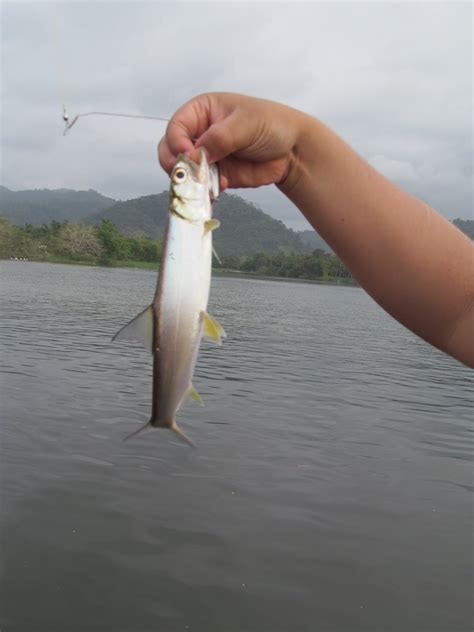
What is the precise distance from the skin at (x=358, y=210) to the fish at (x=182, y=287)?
0.46ft

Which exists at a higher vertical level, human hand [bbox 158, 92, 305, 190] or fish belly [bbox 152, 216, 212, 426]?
human hand [bbox 158, 92, 305, 190]

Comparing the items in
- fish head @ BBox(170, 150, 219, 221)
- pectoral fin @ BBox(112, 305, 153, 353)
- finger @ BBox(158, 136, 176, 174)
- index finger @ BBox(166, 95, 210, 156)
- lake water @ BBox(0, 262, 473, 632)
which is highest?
index finger @ BBox(166, 95, 210, 156)

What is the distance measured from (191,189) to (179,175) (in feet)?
0.24

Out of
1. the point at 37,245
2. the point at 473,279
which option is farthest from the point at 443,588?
the point at 37,245

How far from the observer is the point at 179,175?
7.77 feet

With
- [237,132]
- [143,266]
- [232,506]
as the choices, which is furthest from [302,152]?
[143,266]

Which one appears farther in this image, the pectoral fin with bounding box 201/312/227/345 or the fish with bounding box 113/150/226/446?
the pectoral fin with bounding box 201/312/227/345

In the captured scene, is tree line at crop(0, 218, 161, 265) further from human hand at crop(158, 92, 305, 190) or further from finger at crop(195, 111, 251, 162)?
finger at crop(195, 111, 251, 162)

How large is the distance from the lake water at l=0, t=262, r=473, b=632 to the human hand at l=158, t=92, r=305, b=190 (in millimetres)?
4753

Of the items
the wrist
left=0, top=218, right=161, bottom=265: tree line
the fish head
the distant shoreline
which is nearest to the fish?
the fish head

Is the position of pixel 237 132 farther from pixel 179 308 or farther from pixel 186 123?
pixel 179 308

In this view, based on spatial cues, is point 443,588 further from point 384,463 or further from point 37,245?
point 37,245

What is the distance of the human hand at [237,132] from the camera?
7.38 feet

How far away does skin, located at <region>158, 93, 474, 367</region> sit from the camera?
2.30 metres
